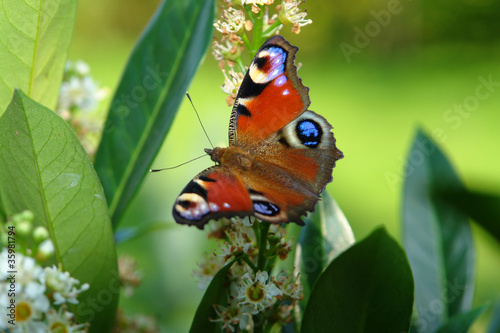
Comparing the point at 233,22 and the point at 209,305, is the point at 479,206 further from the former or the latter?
the point at 233,22

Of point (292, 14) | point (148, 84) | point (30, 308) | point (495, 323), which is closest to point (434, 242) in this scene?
point (495, 323)

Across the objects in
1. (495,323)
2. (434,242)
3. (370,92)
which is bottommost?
(495,323)

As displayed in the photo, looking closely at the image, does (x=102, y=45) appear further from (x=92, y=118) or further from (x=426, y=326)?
(x=426, y=326)

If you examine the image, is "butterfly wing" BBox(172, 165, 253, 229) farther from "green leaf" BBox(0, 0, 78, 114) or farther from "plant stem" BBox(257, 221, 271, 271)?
"green leaf" BBox(0, 0, 78, 114)

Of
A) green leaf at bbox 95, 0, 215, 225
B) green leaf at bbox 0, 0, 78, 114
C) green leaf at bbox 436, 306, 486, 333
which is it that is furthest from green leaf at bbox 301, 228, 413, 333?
green leaf at bbox 0, 0, 78, 114

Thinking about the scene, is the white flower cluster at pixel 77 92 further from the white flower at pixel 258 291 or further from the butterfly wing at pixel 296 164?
the white flower at pixel 258 291

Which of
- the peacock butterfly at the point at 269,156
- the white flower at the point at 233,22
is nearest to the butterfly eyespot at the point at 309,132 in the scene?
the peacock butterfly at the point at 269,156
